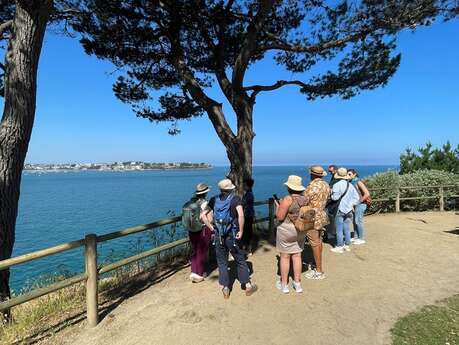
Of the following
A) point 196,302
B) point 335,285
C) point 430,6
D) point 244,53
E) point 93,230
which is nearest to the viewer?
point 196,302

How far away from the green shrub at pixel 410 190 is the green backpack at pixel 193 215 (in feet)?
29.6

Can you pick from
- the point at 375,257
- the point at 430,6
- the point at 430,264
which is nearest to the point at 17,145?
the point at 375,257

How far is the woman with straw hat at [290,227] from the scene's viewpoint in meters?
4.73

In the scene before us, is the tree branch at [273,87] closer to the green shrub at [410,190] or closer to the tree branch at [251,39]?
the tree branch at [251,39]

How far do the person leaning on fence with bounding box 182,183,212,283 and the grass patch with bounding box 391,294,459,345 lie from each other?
9.47 feet

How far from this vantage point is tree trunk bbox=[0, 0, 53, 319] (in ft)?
15.4

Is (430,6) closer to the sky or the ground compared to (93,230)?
closer to the sky

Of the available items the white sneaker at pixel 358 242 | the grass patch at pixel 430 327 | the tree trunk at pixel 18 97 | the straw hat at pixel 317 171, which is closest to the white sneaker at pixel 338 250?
the white sneaker at pixel 358 242

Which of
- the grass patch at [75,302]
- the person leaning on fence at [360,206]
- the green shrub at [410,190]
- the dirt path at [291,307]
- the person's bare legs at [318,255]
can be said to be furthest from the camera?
the green shrub at [410,190]

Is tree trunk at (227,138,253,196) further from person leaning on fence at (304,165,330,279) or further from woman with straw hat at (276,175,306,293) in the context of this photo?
woman with straw hat at (276,175,306,293)

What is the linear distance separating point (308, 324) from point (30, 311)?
13.1ft

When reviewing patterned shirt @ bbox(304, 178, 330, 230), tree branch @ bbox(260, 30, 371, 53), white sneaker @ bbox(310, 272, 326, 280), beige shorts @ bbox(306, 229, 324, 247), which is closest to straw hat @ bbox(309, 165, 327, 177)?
patterned shirt @ bbox(304, 178, 330, 230)

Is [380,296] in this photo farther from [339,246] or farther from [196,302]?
[196,302]

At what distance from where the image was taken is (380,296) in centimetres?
488
